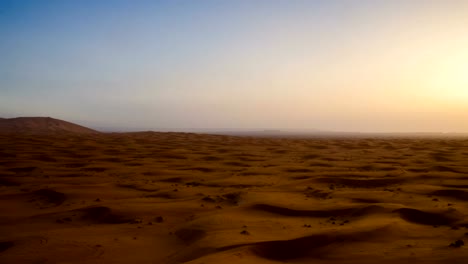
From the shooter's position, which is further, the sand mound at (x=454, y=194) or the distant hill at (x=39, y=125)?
the distant hill at (x=39, y=125)

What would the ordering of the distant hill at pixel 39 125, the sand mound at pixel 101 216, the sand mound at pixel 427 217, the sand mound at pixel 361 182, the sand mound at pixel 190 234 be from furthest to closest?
1. the distant hill at pixel 39 125
2. the sand mound at pixel 361 182
3. the sand mound at pixel 101 216
4. the sand mound at pixel 427 217
5. the sand mound at pixel 190 234

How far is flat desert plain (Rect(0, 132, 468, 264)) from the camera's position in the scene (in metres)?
3.27

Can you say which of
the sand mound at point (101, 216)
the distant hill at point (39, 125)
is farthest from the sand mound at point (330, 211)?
the distant hill at point (39, 125)

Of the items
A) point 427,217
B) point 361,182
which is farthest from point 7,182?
point 427,217

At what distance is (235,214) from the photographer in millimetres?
4523

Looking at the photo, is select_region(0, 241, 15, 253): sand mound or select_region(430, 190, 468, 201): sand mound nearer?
select_region(0, 241, 15, 253): sand mound

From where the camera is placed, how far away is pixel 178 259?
320cm

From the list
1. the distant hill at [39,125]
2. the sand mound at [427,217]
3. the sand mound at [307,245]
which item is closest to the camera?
the sand mound at [307,245]

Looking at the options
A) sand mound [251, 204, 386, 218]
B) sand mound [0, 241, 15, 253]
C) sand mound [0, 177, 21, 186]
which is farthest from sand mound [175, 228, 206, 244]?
sand mound [0, 177, 21, 186]

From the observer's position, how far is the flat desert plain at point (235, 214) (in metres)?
3.27

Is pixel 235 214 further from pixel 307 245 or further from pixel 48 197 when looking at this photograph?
pixel 48 197

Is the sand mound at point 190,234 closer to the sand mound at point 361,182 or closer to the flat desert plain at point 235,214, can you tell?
the flat desert plain at point 235,214

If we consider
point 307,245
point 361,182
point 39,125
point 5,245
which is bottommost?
point 5,245

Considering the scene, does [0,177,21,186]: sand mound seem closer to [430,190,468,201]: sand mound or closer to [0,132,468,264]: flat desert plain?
[0,132,468,264]: flat desert plain
